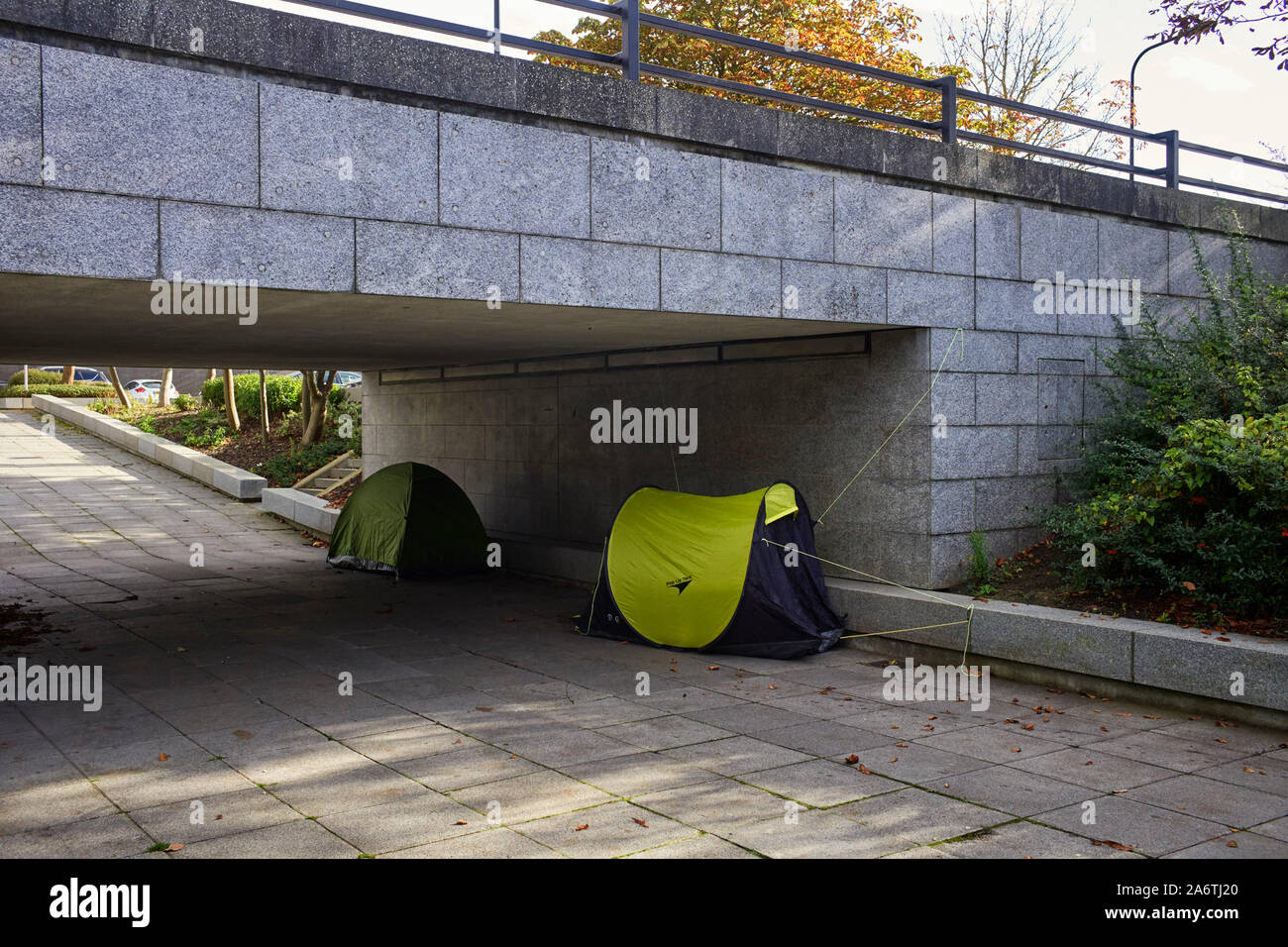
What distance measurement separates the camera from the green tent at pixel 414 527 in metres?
13.8

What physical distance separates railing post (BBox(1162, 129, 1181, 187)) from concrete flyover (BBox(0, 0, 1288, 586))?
0.33m

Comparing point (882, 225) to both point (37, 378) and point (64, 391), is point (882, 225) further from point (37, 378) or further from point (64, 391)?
point (37, 378)

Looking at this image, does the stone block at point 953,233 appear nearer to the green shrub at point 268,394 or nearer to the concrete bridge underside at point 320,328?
the concrete bridge underside at point 320,328

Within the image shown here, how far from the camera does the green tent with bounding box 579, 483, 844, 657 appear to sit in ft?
30.7

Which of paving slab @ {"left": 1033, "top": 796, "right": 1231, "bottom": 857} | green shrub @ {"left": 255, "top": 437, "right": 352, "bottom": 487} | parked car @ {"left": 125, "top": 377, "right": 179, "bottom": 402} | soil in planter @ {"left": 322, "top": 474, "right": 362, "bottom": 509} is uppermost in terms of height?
parked car @ {"left": 125, "top": 377, "right": 179, "bottom": 402}

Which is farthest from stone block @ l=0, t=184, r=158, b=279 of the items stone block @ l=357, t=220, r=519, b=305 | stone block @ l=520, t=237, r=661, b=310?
stone block @ l=520, t=237, r=661, b=310

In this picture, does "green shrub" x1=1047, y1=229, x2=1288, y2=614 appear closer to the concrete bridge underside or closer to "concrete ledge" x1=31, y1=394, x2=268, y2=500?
the concrete bridge underside

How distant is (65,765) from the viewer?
6.28 metres

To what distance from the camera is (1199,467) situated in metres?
8.43

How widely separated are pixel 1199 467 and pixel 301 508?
14.3m

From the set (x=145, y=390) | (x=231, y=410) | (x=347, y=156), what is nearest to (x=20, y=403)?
(x=145, y=390)

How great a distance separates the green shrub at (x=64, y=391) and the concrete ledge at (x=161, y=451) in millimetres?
547

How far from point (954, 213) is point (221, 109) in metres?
6.48
